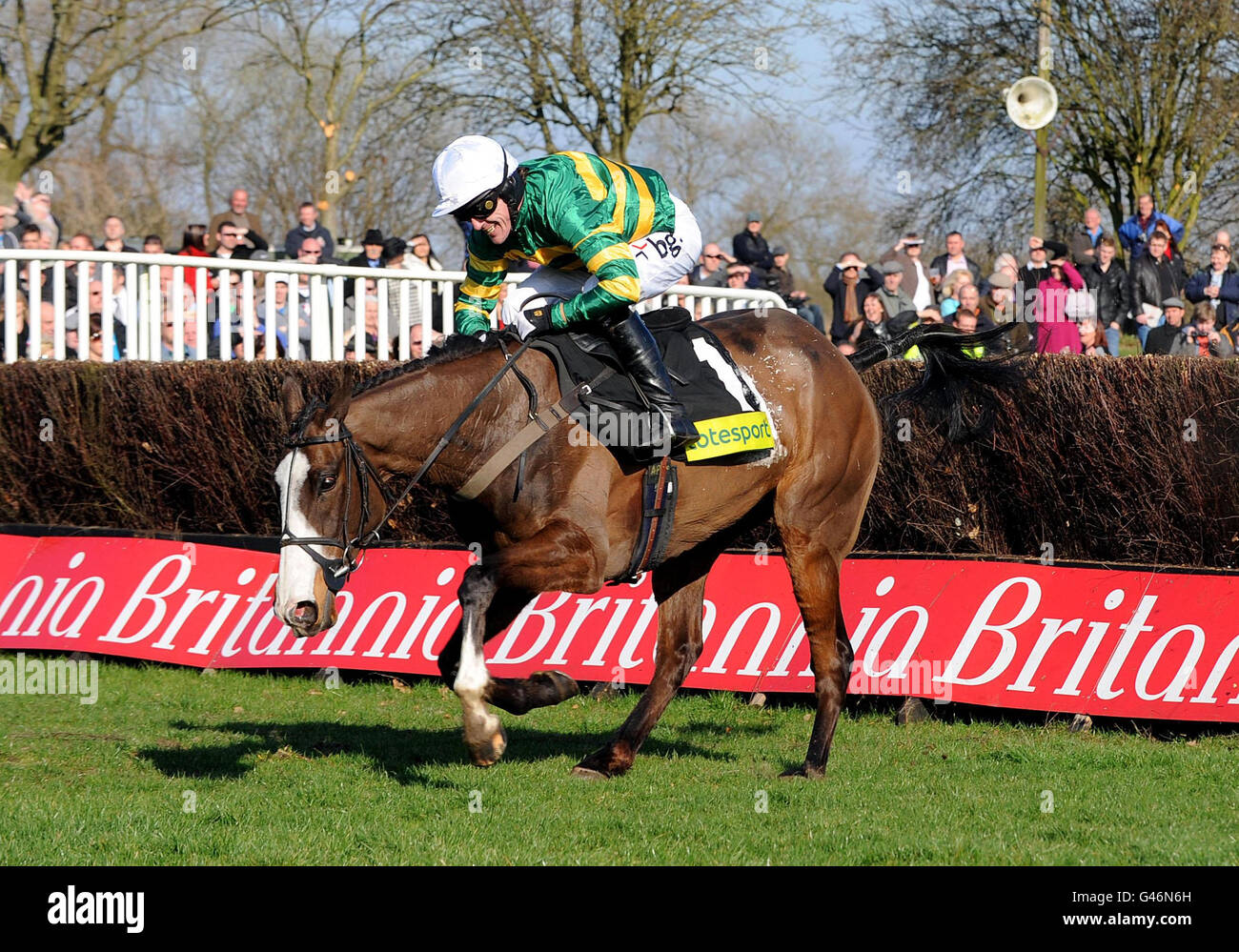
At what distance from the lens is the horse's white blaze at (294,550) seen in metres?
5.19

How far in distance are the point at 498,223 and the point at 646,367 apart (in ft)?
2.56

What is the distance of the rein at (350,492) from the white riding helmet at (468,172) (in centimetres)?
64

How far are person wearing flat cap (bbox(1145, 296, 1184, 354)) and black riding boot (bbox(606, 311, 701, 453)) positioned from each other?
776cm

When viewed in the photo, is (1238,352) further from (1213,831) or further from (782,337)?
(1213,831)

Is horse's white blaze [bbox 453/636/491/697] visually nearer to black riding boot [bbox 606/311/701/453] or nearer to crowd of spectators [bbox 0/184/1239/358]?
black riding boot [bbox 606/311/701/453]

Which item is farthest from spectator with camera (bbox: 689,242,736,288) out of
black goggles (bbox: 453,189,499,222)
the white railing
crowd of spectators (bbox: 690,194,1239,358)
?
black goggles (bbox: 453,189,499,222)

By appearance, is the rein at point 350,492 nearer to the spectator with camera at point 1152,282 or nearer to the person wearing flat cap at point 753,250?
the spectator with camera at point 1152,282

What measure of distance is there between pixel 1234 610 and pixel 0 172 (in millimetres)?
20725

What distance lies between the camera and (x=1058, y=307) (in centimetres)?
1257

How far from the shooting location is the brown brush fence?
7527 mm

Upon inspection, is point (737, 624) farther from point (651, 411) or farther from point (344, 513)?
point (344, 513)

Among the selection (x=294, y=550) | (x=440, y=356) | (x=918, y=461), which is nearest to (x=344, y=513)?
(x=294, y=550)
